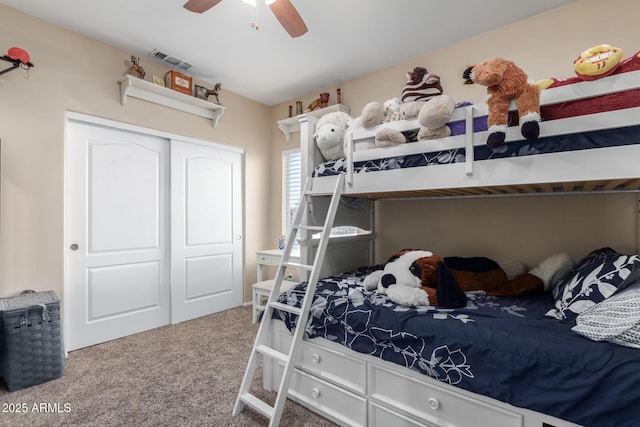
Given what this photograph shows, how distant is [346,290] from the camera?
6.73 feet

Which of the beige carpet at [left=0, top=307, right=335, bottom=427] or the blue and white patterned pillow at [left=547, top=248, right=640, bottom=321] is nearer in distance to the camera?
the blue and white patterned pillow at [left=547, top=248, right=640, bottom=321]

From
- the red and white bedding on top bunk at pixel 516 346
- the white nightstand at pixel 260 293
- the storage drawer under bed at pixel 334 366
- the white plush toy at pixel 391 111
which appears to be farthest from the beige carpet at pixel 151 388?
the white plush toy at pixel 391 111

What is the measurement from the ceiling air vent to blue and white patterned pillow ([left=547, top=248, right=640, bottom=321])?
142 inches

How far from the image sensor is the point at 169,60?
10.2ft

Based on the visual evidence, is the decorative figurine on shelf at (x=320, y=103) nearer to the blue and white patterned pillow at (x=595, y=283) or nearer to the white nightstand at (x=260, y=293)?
the white nightstand at (x=260, y=293)

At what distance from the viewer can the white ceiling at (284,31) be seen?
230 centimetres

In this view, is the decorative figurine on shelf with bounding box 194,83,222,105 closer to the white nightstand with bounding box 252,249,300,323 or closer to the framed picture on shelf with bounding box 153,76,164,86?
the framed picture on shelf with bounding box 153,76,164,86

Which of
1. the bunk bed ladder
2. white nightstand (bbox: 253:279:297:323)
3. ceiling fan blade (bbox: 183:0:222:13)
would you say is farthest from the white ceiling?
white nightstand (bbox: 253:279:297:323)

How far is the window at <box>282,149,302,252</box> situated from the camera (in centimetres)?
410

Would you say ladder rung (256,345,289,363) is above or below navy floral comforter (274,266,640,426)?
below

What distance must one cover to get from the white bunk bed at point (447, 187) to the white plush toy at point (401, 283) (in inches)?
13.8

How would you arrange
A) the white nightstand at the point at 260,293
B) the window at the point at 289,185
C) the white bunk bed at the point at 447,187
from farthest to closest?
the window at the point at 289,185, the white nightstand at the point at 260,293, the white bunk bed at the point at 447,187

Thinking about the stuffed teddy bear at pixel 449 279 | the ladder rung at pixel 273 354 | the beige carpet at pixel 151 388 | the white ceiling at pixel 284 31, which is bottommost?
the beige carpet at pixel 151 388

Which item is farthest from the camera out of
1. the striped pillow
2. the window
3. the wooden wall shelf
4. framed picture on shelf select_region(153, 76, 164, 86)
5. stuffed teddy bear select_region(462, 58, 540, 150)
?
the window
